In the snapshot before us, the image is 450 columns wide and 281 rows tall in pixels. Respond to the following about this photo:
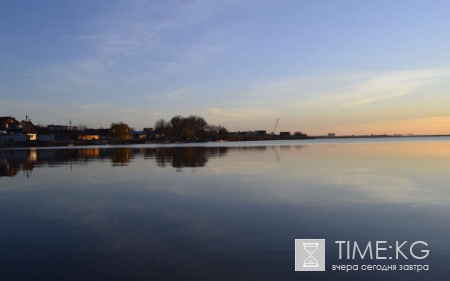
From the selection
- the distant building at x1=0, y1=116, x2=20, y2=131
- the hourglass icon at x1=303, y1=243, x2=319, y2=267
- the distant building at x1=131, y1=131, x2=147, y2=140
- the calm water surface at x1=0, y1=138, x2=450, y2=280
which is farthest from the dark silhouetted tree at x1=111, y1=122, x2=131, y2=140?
the hourglass icon at x1=303, y1=243, x2=319, y2=267

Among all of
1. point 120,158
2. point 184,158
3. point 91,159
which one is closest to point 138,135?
point 120,158

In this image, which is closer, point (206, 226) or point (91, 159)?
point (206, 226)

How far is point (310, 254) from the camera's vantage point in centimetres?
725

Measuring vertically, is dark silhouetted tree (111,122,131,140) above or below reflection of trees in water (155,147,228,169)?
above

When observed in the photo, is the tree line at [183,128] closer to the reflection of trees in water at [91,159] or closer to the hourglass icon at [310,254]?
the reflection of trees in water at [91,159]

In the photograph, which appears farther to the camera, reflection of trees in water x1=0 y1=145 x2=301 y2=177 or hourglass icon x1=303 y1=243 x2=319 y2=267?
reflection of trees in water x1=0 y1=145 x2=301 y2=177

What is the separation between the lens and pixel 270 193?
14.4 m

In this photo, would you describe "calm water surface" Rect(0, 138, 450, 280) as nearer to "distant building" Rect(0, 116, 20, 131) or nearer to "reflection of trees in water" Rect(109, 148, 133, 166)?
"reflection of trees in water" Rect(109, 148, 133, 166)

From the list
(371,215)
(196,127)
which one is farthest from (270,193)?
(196,127)

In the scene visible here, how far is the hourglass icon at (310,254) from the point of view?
685cm

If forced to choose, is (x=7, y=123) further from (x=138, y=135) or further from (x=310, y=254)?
(x=310, y=254)

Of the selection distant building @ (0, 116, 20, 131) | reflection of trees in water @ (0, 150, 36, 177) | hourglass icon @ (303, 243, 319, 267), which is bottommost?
hourglass icon @ (303, 243, 319, 267)

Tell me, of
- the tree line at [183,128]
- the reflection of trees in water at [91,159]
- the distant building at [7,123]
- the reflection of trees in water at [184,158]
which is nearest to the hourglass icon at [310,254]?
the reflection of trees in water at [91,159]

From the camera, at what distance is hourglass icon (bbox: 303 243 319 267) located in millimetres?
6848
